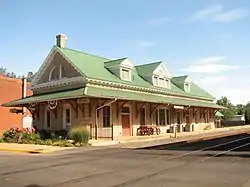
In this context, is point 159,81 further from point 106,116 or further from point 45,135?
point 45,135

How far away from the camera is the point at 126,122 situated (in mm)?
31516

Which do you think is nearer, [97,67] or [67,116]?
[67,116]

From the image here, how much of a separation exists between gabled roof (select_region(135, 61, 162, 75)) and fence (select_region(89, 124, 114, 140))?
12534mm

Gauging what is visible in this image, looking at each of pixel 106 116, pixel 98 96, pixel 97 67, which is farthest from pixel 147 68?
pixel 98 96

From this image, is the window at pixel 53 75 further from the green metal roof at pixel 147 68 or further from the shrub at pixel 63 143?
the green metal roof at pixel 147 68

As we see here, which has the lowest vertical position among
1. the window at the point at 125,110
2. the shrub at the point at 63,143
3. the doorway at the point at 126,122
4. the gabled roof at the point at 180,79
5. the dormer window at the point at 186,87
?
the shrub at the point at 63,143

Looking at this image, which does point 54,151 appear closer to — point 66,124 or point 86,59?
point 66,124

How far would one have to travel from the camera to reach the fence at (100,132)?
27.1 meters

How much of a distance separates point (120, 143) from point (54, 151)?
588 cm

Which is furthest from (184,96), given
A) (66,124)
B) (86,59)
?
(66,124)

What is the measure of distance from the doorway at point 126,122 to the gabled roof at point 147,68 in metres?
7.99

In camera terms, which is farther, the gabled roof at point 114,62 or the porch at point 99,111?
the gabled roof at point 114,62

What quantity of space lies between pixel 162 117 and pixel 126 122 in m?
7.00

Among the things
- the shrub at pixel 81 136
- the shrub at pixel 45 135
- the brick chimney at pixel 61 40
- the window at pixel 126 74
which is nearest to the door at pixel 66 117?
the shrub at pixel 45 135
